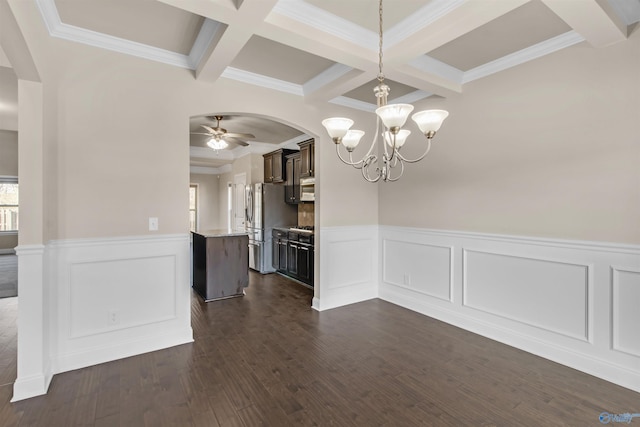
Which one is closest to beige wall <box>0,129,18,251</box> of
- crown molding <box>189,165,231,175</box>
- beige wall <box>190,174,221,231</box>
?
crown molding <box>189,165,231,175</box>

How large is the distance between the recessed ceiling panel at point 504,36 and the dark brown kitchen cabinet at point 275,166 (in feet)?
12.6

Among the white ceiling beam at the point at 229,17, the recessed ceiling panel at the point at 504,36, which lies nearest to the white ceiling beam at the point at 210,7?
the white ceiling beam at the point at 229,17

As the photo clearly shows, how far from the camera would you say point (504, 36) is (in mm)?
2645

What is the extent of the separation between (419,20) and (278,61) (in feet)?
4.59

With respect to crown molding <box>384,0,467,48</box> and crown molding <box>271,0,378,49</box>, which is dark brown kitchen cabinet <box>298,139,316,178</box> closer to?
crown molding <box>271,0,378,49</box>

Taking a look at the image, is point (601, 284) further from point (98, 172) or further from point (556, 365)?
point (98, 172)

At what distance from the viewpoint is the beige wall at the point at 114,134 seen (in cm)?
247

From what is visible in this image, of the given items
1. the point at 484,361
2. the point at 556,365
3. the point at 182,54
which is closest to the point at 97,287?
the point at 182,54

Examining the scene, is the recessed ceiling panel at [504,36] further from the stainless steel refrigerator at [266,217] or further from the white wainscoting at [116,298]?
the stainless steel refrigerator at [266,217]

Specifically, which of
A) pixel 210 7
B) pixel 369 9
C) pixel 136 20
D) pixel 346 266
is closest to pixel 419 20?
pixel 369 9

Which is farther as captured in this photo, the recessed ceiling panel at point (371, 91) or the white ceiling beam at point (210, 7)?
the recessed ceiling panel at point (371, 91)

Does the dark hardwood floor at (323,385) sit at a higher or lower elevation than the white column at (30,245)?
lower

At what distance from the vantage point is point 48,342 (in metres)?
2.39

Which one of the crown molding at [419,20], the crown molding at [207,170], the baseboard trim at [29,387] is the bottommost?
the baseboard trim at [29,387]
